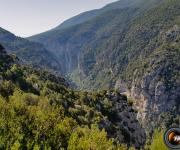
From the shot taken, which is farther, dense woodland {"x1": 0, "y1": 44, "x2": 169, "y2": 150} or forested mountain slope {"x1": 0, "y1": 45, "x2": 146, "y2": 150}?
forested mountain slope {"x1": 0, "y1": 45, "x2": 146, "y2": 150}

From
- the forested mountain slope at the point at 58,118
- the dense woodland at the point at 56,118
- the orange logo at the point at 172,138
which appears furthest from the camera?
the forested mountain slope at the point at 58,118

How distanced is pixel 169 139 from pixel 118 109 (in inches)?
5151

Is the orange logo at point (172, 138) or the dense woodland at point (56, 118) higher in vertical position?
the orange logo at point (172, 138)

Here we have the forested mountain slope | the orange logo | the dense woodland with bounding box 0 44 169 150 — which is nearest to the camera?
the orange logo

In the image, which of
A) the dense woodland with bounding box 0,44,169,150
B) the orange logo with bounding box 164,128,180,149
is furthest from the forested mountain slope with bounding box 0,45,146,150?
the orange logo with bounding box 164,128,180,149

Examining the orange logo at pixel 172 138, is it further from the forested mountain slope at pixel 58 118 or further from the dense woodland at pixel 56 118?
the forested mountain slope at pixel 58 118

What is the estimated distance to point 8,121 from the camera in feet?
198

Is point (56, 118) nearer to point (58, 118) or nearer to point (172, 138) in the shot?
point (58, 118)

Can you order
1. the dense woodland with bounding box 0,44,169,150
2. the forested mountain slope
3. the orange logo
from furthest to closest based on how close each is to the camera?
the forested mountain slope → the dense woodland with bounding box 0,44,169,150 → the orange logo

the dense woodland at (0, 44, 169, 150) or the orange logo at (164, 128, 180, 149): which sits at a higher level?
the orange logo at (164, 128, 180, 149)

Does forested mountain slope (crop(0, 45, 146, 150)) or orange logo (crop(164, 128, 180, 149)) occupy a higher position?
orange logo (crop(164, 128, 180, 149))


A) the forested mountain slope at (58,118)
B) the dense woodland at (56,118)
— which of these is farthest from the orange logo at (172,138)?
the forested mountain slope at (58,118)

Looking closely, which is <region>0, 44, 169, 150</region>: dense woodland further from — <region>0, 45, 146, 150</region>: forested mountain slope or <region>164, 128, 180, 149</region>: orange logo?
<region>164, 128, 180, 149</region>: orange logo

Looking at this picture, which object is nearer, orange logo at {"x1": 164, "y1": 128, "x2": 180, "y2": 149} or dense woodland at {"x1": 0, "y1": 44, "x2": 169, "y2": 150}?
orange logo at {"x1": 164, "y1": 128, "x2": 180, "y2": 149}
